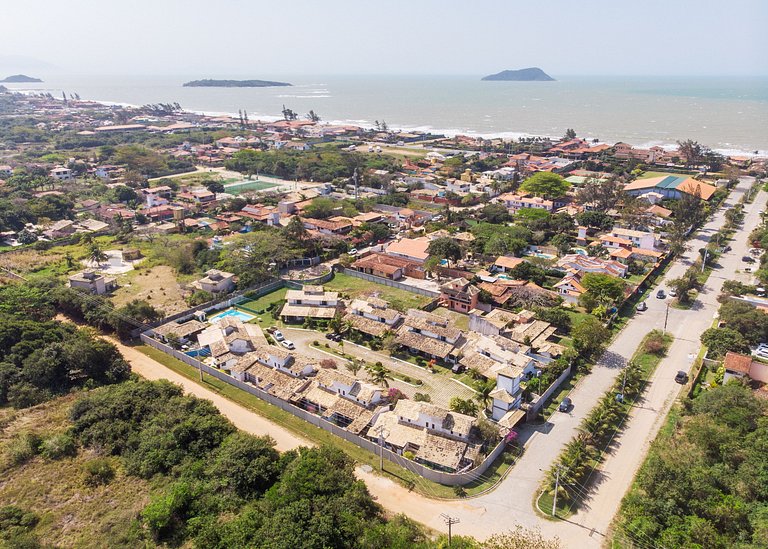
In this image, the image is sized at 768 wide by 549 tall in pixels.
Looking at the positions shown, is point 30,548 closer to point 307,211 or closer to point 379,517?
point 379,517

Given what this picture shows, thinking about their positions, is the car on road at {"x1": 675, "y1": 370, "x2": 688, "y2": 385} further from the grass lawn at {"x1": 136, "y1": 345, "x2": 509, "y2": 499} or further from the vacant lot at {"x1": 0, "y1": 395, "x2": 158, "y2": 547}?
the vacant lot at {"x1": 0, "y1": 395, "x2": 158, "y2": 547}

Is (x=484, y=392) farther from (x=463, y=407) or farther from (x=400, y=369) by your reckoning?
(x=400, y=369)

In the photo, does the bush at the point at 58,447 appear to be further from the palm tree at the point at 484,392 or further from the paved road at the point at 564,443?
the palm tree at the point at 484,392

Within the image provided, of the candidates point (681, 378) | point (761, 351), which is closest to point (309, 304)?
→ point (681, 378)

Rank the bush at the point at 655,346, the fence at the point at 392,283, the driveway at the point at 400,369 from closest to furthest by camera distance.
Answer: the driveway at the point at 400,369 < the bush at the point at 655,346 < the fence at the point at 392,283

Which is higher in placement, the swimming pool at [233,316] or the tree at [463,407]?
the tree at [463,407]

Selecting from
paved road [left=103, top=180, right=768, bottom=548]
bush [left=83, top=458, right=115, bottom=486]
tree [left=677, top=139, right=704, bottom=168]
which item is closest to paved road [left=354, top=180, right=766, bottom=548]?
paved road [left=103, top=180, right=768, bottom=548]

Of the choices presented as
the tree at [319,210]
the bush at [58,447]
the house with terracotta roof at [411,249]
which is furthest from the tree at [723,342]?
the tree at [319,210]
